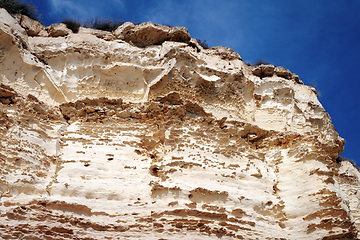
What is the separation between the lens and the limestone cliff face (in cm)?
830

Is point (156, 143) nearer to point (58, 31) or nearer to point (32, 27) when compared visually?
point (58, 31)

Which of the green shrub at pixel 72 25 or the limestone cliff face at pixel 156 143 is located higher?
the green shrub at pixel 72 25

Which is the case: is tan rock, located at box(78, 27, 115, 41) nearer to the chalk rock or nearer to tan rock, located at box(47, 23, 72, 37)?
tan rock, located at box(47, 23, 72, 37)

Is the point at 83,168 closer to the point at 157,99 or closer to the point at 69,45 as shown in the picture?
the point at 157,99

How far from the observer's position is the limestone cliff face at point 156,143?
8305mm

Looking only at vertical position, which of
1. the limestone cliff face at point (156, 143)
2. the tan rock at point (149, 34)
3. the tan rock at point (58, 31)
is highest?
the tan rock at point (149, 34)

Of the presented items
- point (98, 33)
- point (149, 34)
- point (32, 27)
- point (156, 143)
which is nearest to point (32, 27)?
point (32, 27)

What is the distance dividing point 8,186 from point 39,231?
1552 millimetres

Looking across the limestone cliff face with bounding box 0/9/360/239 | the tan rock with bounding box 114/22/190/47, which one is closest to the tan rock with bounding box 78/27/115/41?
the limestone cliff face with bounding box 0/9/360/239

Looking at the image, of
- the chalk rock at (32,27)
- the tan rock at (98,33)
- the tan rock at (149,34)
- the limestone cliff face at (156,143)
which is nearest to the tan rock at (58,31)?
the limestone cliff face at (156,143)

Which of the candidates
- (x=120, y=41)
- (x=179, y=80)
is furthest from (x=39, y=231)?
(x=120, y=41)

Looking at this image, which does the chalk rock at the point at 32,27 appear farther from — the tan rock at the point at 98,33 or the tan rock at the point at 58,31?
the tan rock at the point at 98,33

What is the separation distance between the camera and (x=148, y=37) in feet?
44.0

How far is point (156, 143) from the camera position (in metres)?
10.5
